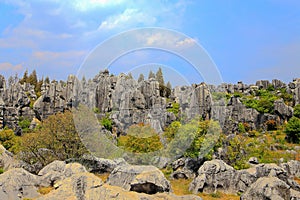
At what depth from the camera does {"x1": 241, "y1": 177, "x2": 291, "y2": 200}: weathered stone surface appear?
1174 centimetres

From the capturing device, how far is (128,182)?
1427 centimetres

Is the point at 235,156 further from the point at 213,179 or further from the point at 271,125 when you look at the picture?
the point at 271,125

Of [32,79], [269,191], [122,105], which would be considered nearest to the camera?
[269,191]

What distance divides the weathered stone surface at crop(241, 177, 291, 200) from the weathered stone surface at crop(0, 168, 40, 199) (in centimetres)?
912

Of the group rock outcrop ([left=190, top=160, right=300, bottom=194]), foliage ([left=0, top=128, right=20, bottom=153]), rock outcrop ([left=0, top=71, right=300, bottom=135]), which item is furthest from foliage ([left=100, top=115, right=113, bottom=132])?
rock outcrop ([left=190, top=160, right=300, bottom=194])

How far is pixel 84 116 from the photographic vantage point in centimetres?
1644

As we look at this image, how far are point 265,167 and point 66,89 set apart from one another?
38.2m

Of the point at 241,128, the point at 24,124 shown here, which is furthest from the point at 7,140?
the point at 241,128

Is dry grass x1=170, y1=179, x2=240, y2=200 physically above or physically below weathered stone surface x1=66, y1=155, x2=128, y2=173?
below

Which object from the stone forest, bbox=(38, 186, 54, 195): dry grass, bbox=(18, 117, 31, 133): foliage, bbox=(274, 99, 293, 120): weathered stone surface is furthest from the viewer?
bbox=(18, 117, 31, 133): foliage

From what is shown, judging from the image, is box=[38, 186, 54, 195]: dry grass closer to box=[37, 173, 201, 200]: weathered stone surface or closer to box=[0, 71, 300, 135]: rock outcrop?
box=[37, 173, 201, 200]: weathered stone surface

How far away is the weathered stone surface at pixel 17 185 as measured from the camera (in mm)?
11877

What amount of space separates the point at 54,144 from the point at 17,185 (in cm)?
670

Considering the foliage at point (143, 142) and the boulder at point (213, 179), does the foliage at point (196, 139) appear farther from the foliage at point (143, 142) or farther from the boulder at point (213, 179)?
the boulder at point (213, 179)
